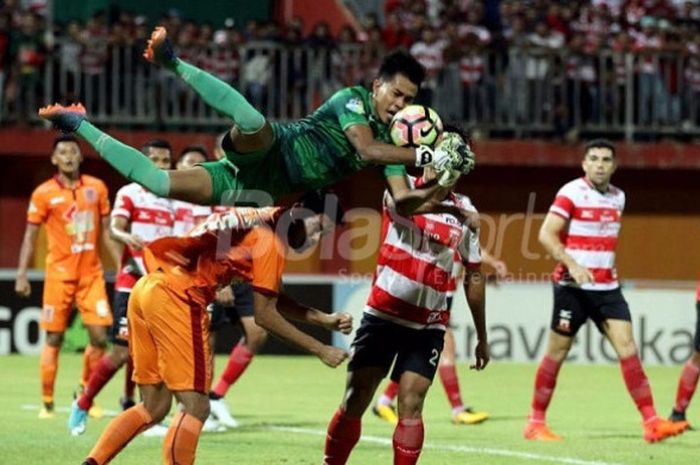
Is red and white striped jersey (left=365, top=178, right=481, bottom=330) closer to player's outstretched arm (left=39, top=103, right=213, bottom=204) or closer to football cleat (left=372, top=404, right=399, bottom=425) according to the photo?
player's outstretched arm (left=39, top=103, right=213, bottom=204)

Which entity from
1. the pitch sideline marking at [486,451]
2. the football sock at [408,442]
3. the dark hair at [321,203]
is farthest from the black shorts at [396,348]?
the pitch sideline marking at [486,451]

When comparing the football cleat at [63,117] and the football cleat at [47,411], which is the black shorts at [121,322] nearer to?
the football cleat at [47,411]

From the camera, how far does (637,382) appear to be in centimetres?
1317

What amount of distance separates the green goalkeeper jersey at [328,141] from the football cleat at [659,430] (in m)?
4.37

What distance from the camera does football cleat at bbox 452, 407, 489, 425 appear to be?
14.4 m

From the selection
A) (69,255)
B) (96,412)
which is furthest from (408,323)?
(69,255)

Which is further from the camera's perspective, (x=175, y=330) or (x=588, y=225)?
(x=588, y=225)

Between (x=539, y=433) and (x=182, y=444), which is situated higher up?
(x=182, y=444)

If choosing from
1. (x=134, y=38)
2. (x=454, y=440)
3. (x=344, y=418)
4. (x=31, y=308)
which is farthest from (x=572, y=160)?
(x=344, y=418)

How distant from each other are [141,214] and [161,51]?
184 inches

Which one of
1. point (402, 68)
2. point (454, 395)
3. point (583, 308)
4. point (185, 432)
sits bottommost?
point (454, 395)

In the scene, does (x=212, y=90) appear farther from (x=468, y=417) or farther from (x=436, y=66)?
(x=436, y=66)

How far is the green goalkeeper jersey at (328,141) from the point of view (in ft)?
30.7

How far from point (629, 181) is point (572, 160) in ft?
5.21
